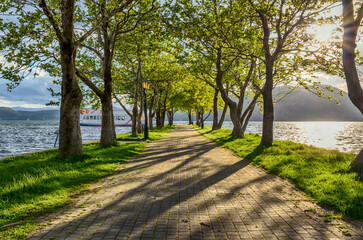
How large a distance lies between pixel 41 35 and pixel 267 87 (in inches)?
432

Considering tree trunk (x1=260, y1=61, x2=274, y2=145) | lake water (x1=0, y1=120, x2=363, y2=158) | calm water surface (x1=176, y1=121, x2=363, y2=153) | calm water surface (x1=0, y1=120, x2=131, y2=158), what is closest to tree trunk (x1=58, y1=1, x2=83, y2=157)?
tree trunk (x1=260, y1=61, x2=274, y2=145)

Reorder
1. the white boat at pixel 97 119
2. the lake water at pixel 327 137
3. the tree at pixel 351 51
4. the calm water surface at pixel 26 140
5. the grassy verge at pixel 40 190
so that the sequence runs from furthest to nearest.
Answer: the white boat at pixel 97 119
the lake water at pixel 327 137
the calm water surface at pixel 26 140
the tree at pixel 351 51
the grassy verge at pixel 40 190

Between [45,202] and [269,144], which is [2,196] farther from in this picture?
[269,144]

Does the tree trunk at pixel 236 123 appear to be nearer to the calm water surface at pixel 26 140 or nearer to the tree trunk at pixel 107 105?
the tree trunk at pixel 107 105

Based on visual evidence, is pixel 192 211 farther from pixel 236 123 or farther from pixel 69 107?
pixel 236 123

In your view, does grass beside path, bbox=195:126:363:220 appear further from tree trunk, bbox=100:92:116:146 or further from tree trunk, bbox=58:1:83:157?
tree trunk, bbox=100:92:116:146

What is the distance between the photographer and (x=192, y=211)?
4359 mm

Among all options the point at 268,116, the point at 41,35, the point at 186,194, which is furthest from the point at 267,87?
the point at 41,35

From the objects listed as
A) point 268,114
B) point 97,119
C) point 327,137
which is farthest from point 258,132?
point 97,119

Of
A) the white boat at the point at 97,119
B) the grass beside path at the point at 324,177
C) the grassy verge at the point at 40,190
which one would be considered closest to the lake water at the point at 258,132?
the grassy verge at the point at 40,190

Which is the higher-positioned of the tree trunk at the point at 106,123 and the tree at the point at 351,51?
the tree at the point at 351,51

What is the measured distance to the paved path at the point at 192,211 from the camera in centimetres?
352

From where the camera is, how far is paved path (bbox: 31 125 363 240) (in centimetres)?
352

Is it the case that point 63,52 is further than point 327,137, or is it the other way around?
point 327,137
